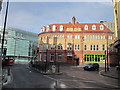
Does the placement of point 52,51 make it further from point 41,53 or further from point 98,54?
point 98,54

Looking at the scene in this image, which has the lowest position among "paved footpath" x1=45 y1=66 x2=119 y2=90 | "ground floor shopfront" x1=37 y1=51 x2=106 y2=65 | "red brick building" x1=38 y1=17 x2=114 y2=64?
"paved footpath" x1=45 y1=66 x2=119 y2=90

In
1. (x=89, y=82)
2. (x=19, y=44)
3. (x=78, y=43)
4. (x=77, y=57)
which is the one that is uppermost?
(x=19, y=44)

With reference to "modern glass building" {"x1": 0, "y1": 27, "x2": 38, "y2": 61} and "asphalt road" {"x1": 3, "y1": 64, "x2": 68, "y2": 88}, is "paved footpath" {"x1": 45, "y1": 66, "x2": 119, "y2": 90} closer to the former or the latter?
"asphalt road" {"x1": 3, "y1": 64, "x2": 68, "y2": 88}

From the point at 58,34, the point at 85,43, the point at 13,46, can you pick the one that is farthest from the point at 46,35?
the point at 13,46

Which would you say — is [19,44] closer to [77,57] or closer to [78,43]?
[78,43]

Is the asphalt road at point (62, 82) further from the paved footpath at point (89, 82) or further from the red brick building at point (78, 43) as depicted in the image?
the red brick building at point (78, 43)

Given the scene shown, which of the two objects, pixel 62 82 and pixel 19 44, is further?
pixel 19 44

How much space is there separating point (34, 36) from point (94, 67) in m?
84.0

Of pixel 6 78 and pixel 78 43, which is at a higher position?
pixel 78 43

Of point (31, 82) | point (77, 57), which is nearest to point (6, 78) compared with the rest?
point (31, 82)

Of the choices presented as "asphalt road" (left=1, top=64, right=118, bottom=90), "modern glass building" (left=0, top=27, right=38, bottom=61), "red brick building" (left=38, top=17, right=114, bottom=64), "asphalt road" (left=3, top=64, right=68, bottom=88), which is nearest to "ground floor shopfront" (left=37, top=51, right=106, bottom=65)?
"red brick building" (left=38, top=17, right=114, bottom=64)

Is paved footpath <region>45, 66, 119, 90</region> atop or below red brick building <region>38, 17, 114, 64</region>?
below

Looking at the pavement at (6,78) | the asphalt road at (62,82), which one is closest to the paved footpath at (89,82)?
the asphalt road at (62,82)

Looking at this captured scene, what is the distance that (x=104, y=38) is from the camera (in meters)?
50.0
